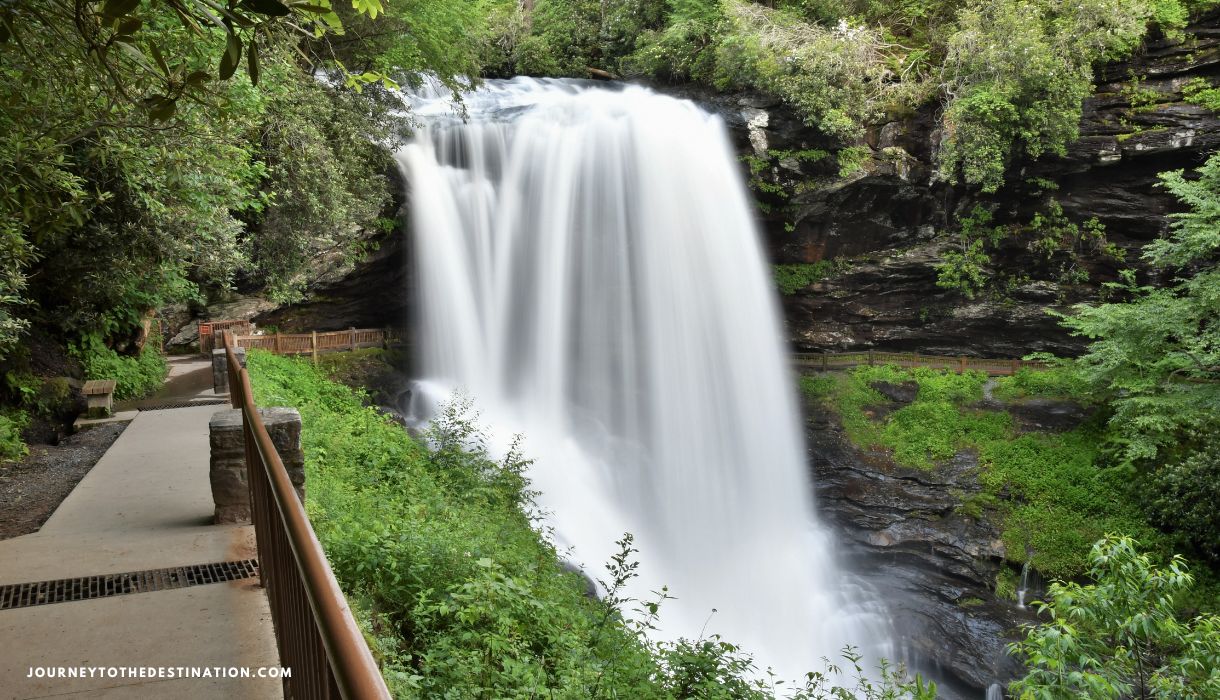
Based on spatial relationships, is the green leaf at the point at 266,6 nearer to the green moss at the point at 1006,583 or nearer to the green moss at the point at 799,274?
the green moss at the point at 1006,583

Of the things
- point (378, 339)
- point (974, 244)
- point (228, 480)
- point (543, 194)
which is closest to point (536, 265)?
point (543, 194)

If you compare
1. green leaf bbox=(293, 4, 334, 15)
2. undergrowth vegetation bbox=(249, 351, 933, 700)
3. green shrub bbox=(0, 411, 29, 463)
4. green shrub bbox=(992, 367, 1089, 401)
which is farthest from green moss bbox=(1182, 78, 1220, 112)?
green shrub bbox=(0, 411, 29, 463)

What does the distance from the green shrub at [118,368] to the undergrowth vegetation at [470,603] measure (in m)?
5.77

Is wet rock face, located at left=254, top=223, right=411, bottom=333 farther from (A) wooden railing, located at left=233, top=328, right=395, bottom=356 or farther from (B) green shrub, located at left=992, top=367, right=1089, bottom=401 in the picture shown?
(B) green shrub, located at left=992, top=367, right=1089, bottom=401

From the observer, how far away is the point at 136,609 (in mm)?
4152

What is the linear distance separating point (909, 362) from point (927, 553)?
758 centimetres

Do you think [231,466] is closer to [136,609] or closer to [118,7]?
[136,609]

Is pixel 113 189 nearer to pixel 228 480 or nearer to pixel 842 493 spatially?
pixel 228 480

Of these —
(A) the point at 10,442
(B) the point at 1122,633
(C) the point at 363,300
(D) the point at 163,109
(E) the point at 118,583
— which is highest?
(D) the point at 163,109

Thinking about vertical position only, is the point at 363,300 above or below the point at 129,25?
below

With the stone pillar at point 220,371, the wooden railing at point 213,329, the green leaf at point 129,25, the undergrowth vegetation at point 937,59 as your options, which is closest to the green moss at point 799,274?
the undergrowth vegetation at point 937,59

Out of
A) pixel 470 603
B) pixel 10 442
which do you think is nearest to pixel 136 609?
pixel 470 603

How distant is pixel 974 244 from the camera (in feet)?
67.2

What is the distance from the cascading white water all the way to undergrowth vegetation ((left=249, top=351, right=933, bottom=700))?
288 inches
